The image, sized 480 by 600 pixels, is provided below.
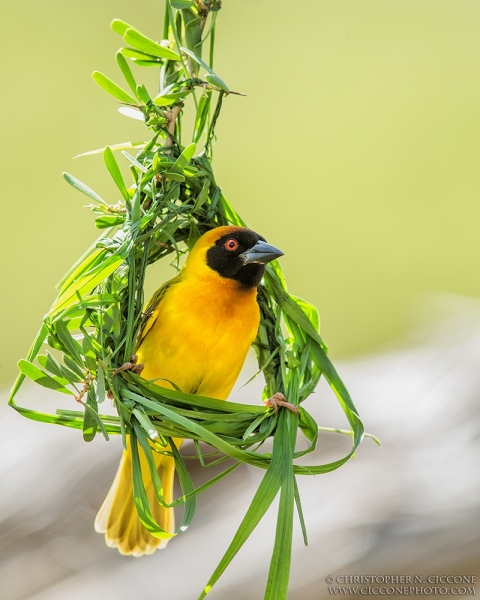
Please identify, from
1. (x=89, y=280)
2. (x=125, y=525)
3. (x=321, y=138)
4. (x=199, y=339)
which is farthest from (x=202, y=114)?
(x=321, y=138)

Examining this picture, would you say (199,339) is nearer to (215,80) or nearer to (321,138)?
(215,80)

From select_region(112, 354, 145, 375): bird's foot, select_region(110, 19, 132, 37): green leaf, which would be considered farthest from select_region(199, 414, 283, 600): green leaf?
select_region(110, 19, 132, 37): green leaf

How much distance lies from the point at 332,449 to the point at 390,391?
0.51 metres

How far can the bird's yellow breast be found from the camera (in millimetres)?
2297

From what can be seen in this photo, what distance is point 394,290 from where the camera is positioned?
6922mm

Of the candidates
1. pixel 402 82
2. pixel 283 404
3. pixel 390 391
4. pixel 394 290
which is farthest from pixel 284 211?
pixel 283 404

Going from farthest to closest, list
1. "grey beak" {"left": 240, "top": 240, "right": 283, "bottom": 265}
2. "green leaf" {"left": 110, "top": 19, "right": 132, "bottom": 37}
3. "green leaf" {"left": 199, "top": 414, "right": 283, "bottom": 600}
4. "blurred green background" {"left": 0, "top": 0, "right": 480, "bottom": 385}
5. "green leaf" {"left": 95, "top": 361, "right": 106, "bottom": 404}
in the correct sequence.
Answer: "blurred green background" {"left": 0, "top": 0, "right": 480, "bottom": 385}
"grey beak" {"left": 240, "top": 240, "right": 283, "bottom": 265}
"green leaf" {"left": 110, "top": 19, "right": 132, "bottom": 37}
"green leaf" {"left": 95, "top": 361, "right": 106, "bottom": 404}
"green leaf" {"left": 199, "top": 414, "right": 283, "bottom": 600}

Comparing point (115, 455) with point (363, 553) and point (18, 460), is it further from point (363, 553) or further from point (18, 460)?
point (363, 553)

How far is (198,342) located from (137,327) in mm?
255

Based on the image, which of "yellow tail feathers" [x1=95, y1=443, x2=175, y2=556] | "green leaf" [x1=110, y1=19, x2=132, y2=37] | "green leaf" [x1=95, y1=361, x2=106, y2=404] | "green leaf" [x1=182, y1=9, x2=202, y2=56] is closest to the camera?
"green leaf" [x1=95, y1=361, x2=106, y2=404]

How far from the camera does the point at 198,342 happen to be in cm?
232

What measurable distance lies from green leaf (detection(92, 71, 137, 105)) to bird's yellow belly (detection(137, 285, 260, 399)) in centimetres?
68

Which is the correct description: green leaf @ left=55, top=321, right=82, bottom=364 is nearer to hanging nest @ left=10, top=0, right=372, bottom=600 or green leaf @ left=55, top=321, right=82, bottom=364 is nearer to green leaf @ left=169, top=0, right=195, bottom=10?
hanging nest @ left=10, top=0, right=372, bottom=600

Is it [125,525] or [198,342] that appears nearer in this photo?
[198,342]
